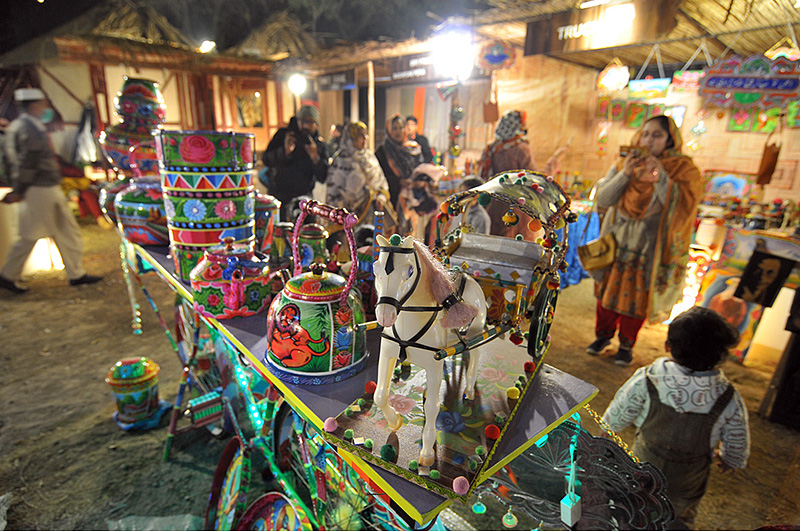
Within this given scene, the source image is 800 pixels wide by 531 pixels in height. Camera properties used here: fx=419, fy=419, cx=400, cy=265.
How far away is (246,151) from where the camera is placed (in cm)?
198

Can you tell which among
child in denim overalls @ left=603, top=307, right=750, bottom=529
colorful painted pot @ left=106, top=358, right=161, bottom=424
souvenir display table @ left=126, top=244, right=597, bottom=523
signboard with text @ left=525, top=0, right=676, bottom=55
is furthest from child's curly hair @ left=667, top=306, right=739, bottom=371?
signboard with text @ left=525, top=0, right=676, bottom=55

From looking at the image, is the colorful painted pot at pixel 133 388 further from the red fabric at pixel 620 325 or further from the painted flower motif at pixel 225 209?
the red fabric at pixel 620 325

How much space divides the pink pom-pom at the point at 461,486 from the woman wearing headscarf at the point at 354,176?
3.12 m

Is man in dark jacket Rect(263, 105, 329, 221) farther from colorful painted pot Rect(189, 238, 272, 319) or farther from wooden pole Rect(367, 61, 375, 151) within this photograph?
wooden pole Rect(367, 61, 375, 151)

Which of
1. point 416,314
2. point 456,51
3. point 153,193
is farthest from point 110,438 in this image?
point 456,51

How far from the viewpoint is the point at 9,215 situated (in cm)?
534

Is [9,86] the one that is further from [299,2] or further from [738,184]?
[738,184]

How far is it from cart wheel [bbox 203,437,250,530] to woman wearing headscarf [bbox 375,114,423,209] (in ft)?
11.1

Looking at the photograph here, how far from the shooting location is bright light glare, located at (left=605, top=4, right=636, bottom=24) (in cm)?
414

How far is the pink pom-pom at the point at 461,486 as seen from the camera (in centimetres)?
80

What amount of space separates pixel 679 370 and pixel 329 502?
4.78 ft

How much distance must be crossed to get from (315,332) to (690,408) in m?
1.56

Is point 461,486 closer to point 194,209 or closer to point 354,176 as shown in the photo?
point 194,209

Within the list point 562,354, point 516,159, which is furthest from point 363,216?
point 562,354
